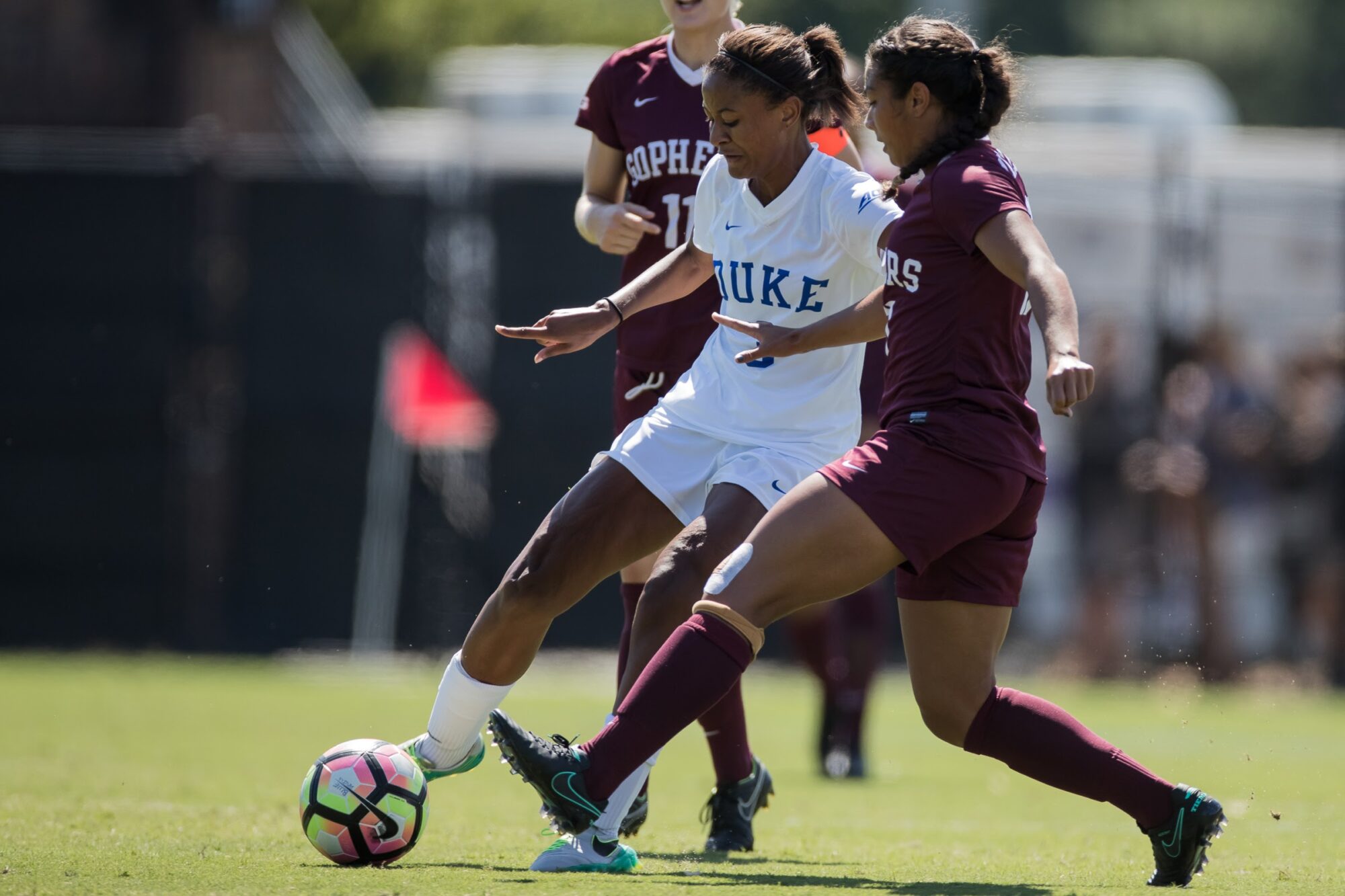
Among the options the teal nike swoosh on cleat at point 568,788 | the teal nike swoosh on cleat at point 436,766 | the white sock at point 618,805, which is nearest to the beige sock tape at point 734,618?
the white sock at point 618,805

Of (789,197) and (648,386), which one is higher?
(789,197)

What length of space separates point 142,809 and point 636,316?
2.33 m

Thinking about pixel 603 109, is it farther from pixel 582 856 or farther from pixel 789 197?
pixel 582 856

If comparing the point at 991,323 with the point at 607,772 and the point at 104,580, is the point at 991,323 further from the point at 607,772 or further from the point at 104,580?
the point at 104,580

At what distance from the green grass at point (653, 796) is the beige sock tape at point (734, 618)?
0.60 meters

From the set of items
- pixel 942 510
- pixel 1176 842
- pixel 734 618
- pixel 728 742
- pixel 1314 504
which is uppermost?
pixel 942 510

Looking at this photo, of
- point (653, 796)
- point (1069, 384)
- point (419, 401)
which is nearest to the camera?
point (1069, 384)

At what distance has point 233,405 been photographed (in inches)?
564

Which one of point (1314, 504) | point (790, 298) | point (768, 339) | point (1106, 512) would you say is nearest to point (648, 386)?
point (790, 298)

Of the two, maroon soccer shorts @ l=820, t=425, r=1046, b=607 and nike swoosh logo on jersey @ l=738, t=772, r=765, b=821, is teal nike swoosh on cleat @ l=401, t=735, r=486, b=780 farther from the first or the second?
maroon soccer shorts @ l=820, t=425, r=1046, b=607

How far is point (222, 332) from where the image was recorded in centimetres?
1435

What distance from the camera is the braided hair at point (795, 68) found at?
493 cm

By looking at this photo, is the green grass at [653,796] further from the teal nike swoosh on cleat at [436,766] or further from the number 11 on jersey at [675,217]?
the number 11 on jersey at [675,217]

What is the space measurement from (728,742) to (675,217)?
1.69 m
